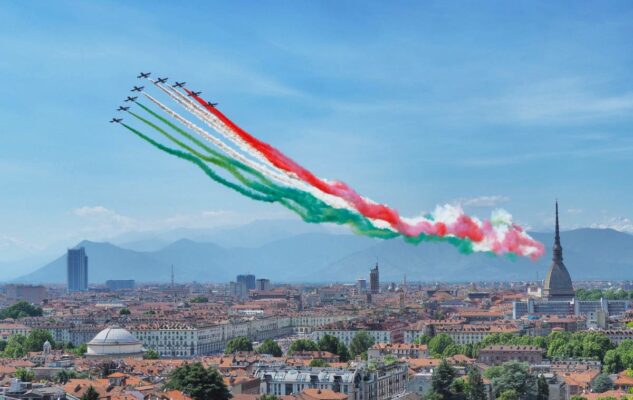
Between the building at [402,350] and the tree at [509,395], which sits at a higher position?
the building at [402,350]

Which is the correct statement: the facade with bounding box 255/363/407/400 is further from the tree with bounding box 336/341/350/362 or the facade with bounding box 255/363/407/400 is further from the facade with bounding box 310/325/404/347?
the facade with bounding box 310/325/404/347

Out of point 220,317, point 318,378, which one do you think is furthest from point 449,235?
point 220,317

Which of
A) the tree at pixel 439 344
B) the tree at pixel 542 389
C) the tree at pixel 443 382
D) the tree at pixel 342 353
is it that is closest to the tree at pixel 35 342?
the tree at pixel 342 353

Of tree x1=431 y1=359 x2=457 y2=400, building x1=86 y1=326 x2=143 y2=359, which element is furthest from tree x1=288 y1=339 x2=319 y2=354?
tree x1=431 y1=359 x2=457 y2=400

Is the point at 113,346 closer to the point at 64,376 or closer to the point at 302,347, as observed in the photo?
the point at 302,347

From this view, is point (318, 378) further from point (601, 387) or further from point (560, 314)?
point (560, 314)

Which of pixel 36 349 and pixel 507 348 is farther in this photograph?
pixel 36 349

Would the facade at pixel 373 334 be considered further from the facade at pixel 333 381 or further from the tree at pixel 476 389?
the tree at pixel 476 389
